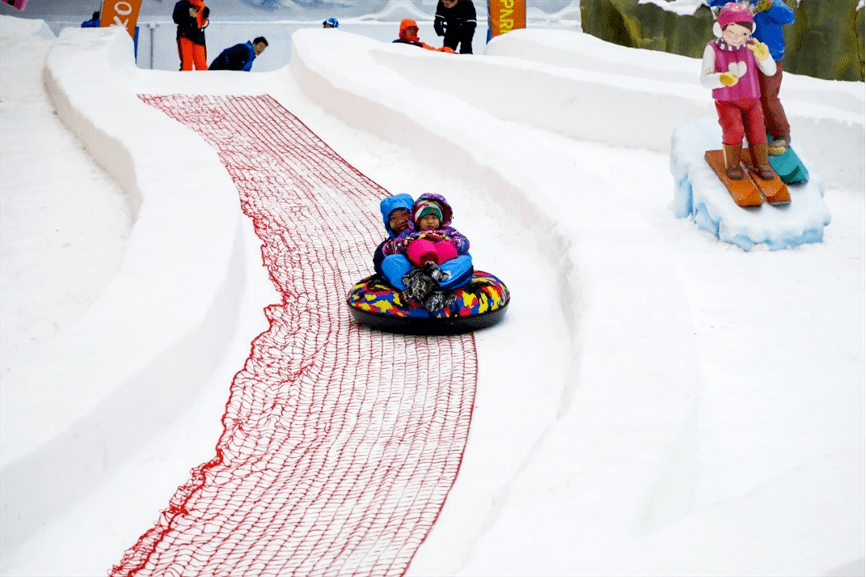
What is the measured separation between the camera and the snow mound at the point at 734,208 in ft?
17.1

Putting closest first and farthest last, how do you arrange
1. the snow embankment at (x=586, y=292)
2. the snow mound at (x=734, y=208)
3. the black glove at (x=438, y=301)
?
1. the snow embankment at (x=586, y=292)
2. the black glove at (x=438, y=301)
3. the snow mound at (x=734, y=208)

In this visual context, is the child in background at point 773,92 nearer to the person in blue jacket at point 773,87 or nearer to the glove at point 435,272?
the person in blue jacket at point 773,87

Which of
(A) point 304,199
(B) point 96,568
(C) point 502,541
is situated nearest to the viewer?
(C) point 502,541

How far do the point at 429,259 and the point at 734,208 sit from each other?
1930mm

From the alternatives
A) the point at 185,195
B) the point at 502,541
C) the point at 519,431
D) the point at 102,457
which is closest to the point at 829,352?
the point at 519,431

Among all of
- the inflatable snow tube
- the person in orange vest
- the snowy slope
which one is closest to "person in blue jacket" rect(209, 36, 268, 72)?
the person in orange vest

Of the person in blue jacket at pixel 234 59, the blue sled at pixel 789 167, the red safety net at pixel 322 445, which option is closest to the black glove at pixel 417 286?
the red safety net at pixel 322 445

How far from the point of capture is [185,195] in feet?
17.4

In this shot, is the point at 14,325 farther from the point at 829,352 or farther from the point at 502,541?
the point at 829,352

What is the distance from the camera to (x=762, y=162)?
5559 mm

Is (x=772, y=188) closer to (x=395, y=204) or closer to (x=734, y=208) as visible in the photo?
(x=734, y=208)

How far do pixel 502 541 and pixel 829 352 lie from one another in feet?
→ 6.26

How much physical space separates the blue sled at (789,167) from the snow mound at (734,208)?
0.14ft

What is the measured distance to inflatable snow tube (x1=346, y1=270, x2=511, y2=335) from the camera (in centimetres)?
431
